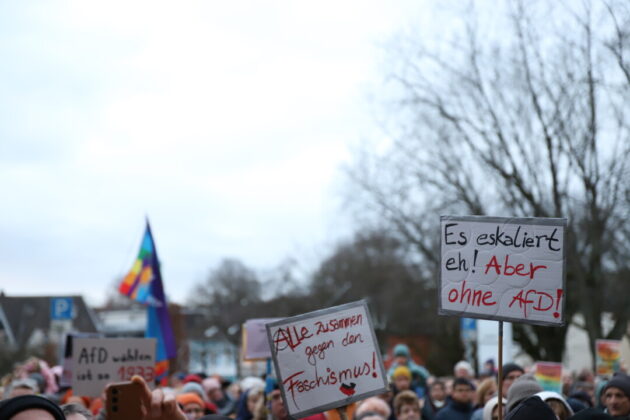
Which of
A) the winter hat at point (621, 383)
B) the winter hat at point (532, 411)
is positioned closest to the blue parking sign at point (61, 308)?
the winter hat at point (621, 383)

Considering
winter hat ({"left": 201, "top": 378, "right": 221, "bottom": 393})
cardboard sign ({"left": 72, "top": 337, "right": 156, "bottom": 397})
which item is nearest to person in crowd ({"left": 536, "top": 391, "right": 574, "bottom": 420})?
cardboard sign ({"left": 72, "top": 337, "right": 156, "bottom": 397})

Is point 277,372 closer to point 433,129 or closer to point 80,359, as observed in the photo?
point 80,359

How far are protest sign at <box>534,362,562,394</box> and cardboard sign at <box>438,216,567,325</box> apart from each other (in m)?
6.93

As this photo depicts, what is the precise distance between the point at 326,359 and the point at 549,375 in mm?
7179

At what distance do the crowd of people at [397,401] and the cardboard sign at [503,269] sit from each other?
56 centimetres

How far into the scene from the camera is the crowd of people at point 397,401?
3566 millimetres

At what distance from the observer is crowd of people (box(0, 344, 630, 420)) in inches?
140

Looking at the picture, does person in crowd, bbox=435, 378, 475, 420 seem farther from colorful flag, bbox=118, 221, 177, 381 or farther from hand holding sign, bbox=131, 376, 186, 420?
hand holding sign, bbox=131, 376, 186, 420

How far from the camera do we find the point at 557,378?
12336 mm

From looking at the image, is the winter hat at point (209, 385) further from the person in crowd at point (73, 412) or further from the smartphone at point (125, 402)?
the smartphone at point (125, 402)

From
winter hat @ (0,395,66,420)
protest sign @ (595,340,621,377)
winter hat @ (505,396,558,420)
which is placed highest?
winter hat @ (0,395,66,420)

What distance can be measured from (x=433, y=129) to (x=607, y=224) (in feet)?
17.2

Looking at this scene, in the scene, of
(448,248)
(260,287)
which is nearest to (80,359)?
(448,248)

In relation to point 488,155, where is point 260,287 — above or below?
below
